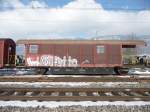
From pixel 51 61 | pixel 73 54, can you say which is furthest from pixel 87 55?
pixel 51 61

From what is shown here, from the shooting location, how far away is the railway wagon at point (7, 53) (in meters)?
24.2

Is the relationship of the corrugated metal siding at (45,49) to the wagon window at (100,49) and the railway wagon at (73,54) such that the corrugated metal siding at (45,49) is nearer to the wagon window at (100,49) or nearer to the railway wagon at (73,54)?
the railway wagon at (73,54)

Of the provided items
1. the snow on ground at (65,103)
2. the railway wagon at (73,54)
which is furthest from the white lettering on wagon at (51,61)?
the snow on ground at (65,103)

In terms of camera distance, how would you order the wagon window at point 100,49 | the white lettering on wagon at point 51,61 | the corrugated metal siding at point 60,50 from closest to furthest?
the white lettering on wagon at point 51,61
the corrugated metal siding at point 60,50
the wagon window at point 100,49

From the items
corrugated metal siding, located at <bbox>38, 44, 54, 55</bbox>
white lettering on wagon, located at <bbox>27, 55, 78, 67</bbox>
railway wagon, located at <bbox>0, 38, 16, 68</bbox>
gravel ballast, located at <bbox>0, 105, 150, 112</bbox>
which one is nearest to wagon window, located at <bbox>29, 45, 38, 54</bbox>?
corrugated metal siding, located at <bbox>38, 44, 54, 55</bbox>

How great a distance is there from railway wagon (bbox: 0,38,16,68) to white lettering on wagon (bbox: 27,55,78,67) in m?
2.00

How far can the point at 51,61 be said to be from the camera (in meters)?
24.1

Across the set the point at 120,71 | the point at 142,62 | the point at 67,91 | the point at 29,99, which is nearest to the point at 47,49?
the point at 120,71

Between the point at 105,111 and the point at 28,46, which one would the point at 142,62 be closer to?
the point at 28,46

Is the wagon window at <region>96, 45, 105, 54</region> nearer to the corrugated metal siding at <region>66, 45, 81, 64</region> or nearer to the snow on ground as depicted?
the corrugated metal siding at <region>66, 45, 81, 64</region>

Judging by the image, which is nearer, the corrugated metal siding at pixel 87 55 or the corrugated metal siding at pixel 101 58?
the corrugated metal siding at pixel 87 55

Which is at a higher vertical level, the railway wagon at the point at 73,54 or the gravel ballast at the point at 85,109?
the railway wagon at the point at 73,54

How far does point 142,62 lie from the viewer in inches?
1083

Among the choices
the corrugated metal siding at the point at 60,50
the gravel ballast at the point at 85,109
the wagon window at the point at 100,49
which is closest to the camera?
the gravel ballast at the point at 85,109
